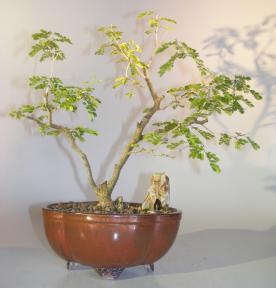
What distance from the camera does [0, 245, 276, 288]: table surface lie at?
164 centimetres

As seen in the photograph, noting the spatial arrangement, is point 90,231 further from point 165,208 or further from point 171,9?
point 171,9

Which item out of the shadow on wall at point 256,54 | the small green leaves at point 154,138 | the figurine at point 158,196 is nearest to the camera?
the small green leaves at point 154,138

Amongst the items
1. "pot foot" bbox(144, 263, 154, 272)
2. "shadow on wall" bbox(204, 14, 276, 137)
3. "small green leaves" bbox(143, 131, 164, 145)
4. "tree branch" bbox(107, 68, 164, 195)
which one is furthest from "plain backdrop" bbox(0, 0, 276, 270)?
"small green leaves" bbox(143, 131, 164, 145)

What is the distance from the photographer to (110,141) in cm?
225

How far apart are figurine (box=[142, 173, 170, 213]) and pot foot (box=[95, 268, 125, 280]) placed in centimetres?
25

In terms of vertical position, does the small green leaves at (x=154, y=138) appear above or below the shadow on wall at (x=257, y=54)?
below

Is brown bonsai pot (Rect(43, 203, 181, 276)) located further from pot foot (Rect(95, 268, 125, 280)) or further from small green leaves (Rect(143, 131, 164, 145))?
small green leaves (Rect(143, 131, 164, 145))

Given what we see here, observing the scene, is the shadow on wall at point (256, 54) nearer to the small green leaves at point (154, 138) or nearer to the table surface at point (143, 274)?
the table surface at point (143, 274)

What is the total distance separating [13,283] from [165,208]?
1.93ft

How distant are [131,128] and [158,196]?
556 millimetres

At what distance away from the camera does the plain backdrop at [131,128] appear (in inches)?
85.2

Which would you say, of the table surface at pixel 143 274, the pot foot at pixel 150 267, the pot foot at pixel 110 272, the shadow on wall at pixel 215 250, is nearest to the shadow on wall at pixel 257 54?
the shadow on wall at pixel 215 250

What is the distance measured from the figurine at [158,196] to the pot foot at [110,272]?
25cm

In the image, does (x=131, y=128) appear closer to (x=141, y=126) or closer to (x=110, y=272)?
(x=141, y=126)
